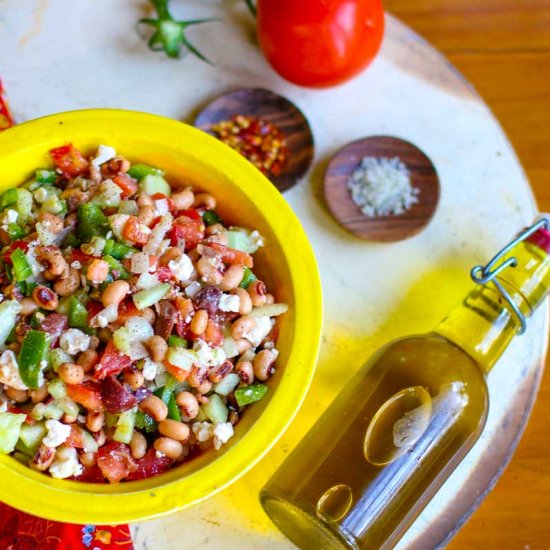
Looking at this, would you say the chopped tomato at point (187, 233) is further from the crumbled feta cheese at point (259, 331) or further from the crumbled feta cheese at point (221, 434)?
the crumbled feta cheese at point (221, 434)

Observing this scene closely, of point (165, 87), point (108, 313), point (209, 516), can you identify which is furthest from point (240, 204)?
point (209, 516)

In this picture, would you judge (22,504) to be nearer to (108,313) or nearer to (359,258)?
(108,313)

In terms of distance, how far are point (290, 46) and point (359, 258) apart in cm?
42

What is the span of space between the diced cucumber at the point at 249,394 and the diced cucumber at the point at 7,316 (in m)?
0.34

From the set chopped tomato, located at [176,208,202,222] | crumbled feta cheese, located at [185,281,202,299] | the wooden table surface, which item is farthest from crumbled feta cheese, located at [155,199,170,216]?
the wooden table surface

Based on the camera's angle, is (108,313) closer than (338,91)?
Yes

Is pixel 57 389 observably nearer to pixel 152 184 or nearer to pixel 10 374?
pixel 10 374

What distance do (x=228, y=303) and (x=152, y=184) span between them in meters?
0.25

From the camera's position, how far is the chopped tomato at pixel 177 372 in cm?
112

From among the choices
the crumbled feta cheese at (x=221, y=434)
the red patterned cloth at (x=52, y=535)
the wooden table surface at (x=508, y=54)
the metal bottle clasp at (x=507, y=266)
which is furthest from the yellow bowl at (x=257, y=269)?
the wooden table surface at (x=508, y=54)

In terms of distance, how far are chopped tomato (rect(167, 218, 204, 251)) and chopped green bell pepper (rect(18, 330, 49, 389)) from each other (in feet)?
0.81

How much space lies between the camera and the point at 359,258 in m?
1.48

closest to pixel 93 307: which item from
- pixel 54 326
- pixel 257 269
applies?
pixel 54 326

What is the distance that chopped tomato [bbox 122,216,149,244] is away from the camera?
1167 millimetres
